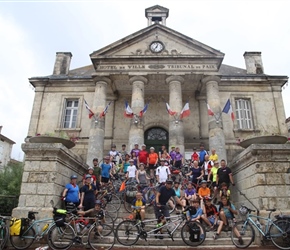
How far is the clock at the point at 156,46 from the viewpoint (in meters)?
17.8

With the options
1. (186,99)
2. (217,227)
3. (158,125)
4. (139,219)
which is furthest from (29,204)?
(186,99)

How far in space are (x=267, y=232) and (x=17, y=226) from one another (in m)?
6.14

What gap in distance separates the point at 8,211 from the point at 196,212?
13.8 metres

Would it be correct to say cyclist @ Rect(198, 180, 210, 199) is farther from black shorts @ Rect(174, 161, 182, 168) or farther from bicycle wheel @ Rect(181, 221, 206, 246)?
black shorts @ Rect(174, 161, 182, 168)

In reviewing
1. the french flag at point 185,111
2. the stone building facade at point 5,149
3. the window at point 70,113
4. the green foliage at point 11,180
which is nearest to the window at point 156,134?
the french flag at point 185,111

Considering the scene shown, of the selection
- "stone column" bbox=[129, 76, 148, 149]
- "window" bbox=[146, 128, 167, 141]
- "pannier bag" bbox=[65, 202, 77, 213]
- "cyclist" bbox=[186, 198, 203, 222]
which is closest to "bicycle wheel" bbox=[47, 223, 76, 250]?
"pannier bag" bbox=[65, 202, 77, 213]

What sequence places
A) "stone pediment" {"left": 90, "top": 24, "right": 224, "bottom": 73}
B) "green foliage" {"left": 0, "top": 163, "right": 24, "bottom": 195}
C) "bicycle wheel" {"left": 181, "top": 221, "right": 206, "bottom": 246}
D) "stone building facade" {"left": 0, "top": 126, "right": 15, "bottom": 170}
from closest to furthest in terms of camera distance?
"bicycle wheel" {"left": 181, "top": 221, "right": 206, "bottom": 246}, "green foliage" {"left": 0, "top": 163, "right": 24, "bottom": 195}, "stone pediment" {"left": 90, "top": 24, "right": 224, "bottom": 73}, "stone building facade" {"left": 0, "top": 126, "right": 15, "bottom": 170}

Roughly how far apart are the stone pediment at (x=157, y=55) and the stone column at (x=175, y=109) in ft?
2.99

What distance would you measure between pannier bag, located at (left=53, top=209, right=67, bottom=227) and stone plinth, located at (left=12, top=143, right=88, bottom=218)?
66cm

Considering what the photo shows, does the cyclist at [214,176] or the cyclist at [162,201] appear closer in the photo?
Result: the cyclist at [162,201]

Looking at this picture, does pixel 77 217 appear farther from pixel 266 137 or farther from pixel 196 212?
pixel 266 137

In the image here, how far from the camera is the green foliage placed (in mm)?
16148

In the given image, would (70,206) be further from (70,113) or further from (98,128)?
(70,113)

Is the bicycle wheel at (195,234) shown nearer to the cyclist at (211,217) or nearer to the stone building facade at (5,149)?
the cyclist at (211,217)
